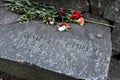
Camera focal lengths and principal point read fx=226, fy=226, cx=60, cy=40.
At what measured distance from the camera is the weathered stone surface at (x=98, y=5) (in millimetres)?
2225

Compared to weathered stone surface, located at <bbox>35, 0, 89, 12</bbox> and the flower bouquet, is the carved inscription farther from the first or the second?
weathered stone surface, located at <bbox>35, 0, 89, 12</bbox>

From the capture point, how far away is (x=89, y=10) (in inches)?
92.3

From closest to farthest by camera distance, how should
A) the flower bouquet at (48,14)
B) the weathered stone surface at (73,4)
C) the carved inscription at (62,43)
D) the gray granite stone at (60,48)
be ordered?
the gray granite stone at (60,48) < the carved inscription at (62,43) < the flower bouquet at (48,14) < the weathered stone surface at (73,4)

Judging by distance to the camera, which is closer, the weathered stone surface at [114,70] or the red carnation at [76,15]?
the red carnation at [76,15]

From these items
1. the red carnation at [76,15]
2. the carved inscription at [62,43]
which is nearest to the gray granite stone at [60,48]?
the carved inscription at [62,43]

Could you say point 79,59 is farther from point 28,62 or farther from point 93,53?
point 28,62

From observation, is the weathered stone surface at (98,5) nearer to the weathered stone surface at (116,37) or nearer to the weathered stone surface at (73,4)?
the weathered stone surface at (73,4)

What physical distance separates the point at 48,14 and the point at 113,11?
2.11ft

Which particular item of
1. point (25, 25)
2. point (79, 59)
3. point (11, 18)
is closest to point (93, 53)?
point (79, 59)

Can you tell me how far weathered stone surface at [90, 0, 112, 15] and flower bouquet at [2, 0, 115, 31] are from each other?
0.45ft

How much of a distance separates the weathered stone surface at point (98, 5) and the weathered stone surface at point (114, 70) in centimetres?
66

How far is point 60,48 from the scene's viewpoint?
1880mm

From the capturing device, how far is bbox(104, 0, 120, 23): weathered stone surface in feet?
7.19

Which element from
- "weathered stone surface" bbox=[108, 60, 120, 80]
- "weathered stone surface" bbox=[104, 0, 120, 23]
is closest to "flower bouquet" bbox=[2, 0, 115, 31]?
"weathered stone surface" bbox=[104, 0, 120, 23]
